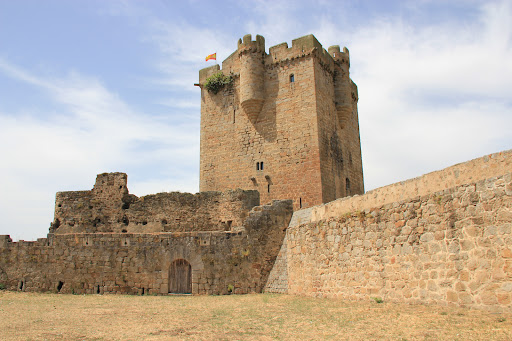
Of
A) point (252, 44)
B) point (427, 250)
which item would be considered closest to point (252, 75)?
point (252, 44)

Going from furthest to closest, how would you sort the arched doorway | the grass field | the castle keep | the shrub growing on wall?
the shrub growing on wall → the arched doorway → the castle keep → the grass field

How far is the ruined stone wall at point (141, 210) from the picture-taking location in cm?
1711

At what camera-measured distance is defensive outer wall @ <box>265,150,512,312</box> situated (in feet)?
21.2

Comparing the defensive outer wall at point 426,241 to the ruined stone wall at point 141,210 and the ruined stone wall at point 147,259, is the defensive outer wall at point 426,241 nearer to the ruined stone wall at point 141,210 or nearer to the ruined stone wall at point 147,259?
the ruined stone wall at point 147,259

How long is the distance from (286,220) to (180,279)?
3.82m

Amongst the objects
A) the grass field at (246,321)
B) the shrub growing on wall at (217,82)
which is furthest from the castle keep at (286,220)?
the grass field at (246,321)

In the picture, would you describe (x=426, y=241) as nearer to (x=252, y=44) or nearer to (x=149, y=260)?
(x=149, y=260)

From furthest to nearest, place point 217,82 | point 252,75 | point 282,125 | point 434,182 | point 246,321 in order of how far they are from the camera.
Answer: point 217,82 → point 252,75 → point 282,125 → point 246,321 → point 434,182

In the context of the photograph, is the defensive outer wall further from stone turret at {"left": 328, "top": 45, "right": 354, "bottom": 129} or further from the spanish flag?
the spanish flag

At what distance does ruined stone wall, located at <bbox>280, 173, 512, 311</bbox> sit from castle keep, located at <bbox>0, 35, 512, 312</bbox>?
0.07 feet

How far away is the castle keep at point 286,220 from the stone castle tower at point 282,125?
6 cm

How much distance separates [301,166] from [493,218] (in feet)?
41.7

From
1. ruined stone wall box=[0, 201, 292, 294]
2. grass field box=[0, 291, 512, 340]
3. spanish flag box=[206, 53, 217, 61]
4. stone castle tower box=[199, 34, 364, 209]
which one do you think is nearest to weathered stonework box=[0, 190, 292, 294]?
ruined stone wall box=[0, 201, 292, 294]

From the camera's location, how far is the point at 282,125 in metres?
19.8
